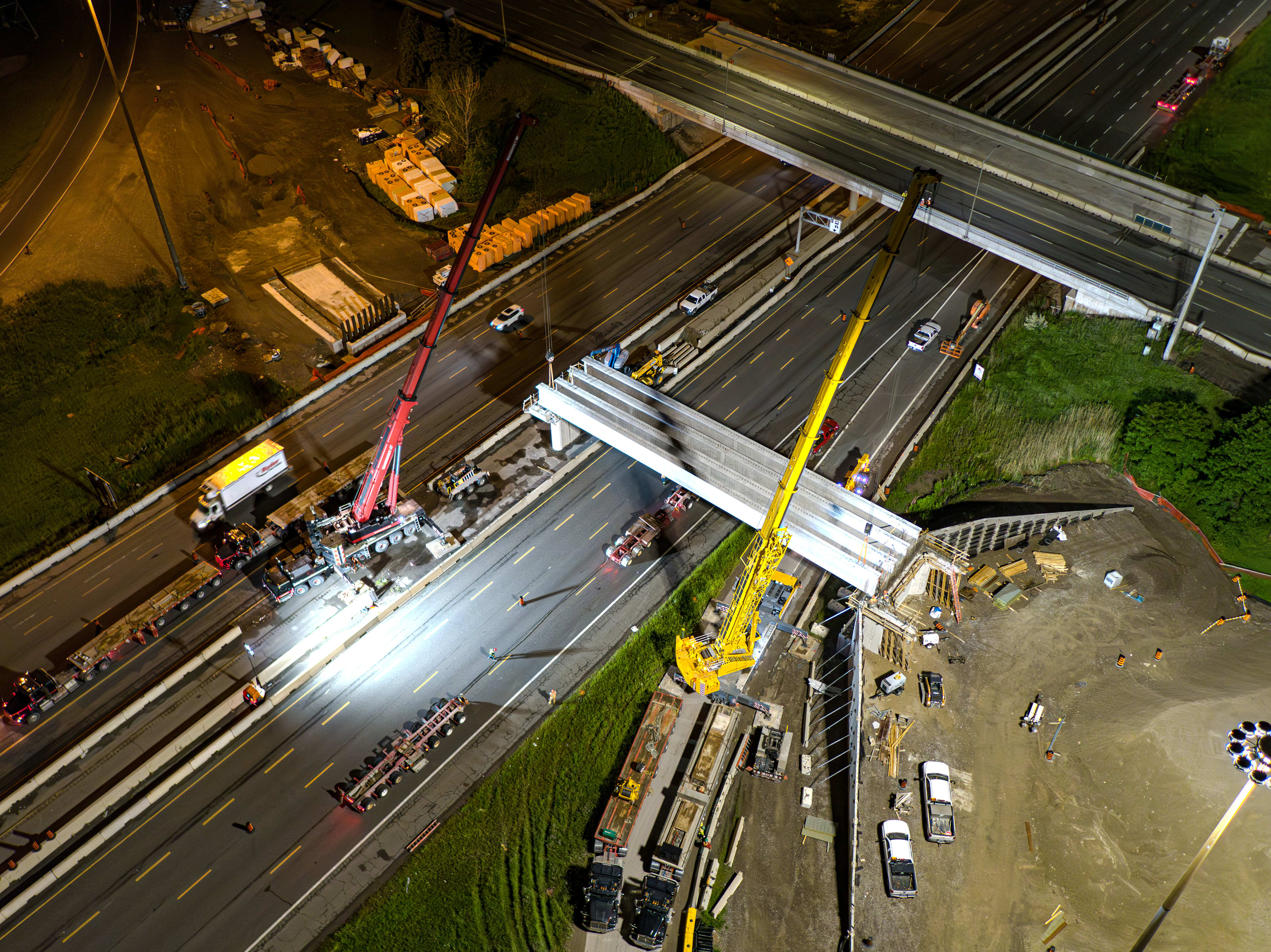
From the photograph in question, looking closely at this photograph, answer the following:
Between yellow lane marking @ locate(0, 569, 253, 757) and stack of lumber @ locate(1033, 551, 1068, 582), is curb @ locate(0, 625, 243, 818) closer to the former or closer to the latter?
yellow lane marking @ locate(0, 569, 253, 757)

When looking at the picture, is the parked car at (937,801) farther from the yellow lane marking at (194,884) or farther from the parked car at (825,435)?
the yellow lane marking at (194,884)

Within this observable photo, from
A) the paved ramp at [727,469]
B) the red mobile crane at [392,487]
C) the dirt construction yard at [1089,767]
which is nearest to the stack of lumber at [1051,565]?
the dirt construction yard at [1089,767]

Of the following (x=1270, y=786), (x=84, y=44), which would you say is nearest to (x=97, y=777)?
(x=1270, y=786)

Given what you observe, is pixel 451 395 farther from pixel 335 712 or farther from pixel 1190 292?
pixel 1190 292

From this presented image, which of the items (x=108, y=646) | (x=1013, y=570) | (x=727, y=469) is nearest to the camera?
(x=108, y=646)

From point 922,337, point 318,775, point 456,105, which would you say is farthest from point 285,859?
point 456,105

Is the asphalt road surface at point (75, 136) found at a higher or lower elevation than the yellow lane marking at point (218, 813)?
higher
